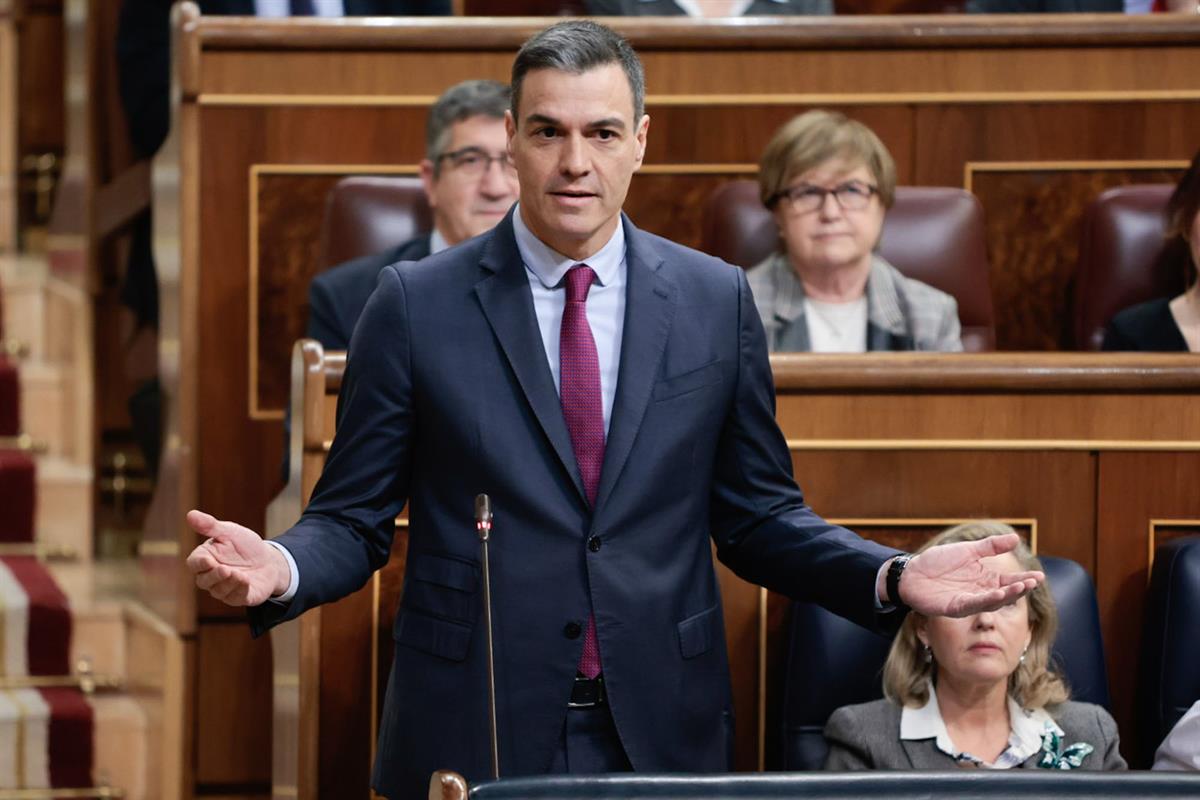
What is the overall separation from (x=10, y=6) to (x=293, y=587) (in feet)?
4.89

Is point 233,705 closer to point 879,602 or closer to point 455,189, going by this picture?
point 455,189

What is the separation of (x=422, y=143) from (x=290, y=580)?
77 cm

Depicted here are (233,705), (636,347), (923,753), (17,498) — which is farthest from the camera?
(17,498)

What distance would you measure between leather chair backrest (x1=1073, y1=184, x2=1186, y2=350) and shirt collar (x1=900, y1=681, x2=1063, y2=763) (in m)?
0.49

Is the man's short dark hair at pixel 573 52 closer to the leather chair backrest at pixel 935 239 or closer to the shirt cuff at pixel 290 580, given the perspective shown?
the shirt cuff at pixel 290 580

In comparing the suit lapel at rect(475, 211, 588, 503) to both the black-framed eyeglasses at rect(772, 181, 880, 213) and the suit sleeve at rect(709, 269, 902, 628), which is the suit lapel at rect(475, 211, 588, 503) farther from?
the black-framed eyeglasses at rect(772, 181, 880, 213)

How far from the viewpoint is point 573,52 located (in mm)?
736

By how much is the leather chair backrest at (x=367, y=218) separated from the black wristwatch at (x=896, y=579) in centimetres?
69

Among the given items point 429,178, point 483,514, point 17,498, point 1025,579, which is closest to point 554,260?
point 483,514

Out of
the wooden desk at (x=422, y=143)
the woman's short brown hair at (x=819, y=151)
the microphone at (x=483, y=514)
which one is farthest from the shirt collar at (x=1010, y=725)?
the wooden desk at (x=422, y=143)

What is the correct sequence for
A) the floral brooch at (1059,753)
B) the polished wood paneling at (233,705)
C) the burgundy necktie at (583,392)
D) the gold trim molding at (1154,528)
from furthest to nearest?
1. the polished wood paneling at (233,705)
2. the gold trim molding at (1154,528)
3. the floral brooch at (1059,753)
4. the burgundy necktie at (583,392)

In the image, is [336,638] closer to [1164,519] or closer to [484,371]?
[484,371]

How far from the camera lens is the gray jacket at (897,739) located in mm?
938

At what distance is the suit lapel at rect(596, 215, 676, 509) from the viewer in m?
0.75
